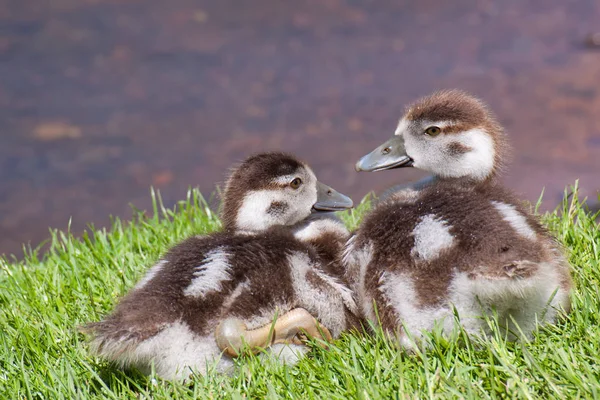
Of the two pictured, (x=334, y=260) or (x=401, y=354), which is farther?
(x=334, y=260)

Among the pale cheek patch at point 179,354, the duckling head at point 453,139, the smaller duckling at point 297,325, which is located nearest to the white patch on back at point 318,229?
the smaller duckling at point 297,325

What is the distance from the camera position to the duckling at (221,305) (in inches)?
123

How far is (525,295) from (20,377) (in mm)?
1932

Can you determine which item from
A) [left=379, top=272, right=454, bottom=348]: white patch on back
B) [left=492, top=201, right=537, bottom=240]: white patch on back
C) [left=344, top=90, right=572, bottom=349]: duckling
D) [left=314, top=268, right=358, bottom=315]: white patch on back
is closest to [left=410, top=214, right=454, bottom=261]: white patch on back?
[left=344, top=90, right=572, bottom=349]: duckling

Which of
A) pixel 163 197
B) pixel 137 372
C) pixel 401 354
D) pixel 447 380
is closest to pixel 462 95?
pixel 401 354

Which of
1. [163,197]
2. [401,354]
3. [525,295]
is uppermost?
[525,295]

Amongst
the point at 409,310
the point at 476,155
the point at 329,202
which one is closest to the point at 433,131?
the point at 476,155

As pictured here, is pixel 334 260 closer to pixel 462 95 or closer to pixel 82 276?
pixel 462 95

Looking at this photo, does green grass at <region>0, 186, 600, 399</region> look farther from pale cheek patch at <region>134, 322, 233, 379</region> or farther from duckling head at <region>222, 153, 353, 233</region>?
duckling head at <region>222, 153, 353, 233</region>

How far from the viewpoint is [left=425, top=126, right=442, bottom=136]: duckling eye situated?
3775mm

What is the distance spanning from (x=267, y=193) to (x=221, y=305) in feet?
2.32

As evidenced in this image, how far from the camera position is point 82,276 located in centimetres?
437

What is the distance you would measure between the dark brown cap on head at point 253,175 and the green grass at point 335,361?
0.72 m

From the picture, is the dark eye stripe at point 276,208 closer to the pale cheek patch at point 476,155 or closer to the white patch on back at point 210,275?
the white patch on back at point 210,275
